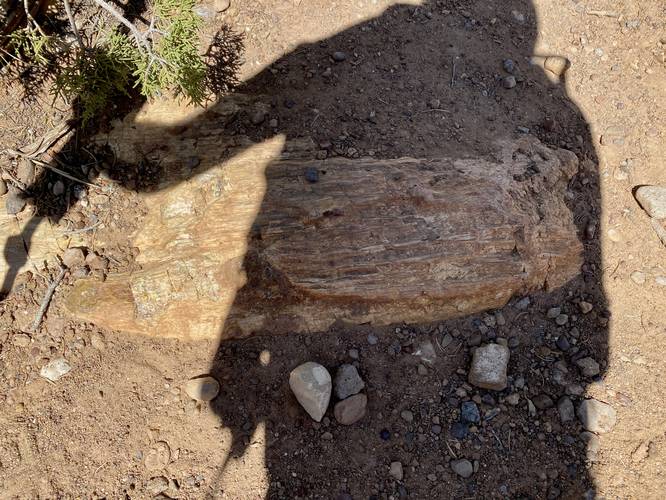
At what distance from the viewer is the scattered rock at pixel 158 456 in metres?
3.76

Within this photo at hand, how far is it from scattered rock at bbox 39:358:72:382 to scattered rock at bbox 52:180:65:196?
5.27 ft

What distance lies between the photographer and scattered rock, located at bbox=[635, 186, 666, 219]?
4934 millimetres

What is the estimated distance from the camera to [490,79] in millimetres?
5449

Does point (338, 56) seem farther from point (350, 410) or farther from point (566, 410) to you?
point (566, 410)

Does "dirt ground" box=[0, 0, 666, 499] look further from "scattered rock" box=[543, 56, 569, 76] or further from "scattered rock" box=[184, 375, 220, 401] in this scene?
"scattered rock" box=[543, 56, 569, 76]

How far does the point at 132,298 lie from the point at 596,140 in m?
5.14

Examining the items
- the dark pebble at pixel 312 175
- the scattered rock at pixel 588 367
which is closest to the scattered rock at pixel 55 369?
the dark pebble at pixel 312 175

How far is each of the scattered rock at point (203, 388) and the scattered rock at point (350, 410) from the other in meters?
1.01

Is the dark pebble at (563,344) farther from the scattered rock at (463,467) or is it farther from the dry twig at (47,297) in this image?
the dry twig at (47,297)

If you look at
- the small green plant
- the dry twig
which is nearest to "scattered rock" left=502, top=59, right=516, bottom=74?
the small green plant

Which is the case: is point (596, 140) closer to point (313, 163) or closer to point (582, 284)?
point (582, 284)

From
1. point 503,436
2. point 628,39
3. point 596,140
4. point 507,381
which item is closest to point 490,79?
point 596,140

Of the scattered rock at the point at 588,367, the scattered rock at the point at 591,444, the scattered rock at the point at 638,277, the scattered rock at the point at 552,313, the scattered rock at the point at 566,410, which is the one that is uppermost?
the scattered rock at the point at 552,313

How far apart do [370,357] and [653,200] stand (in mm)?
3443
